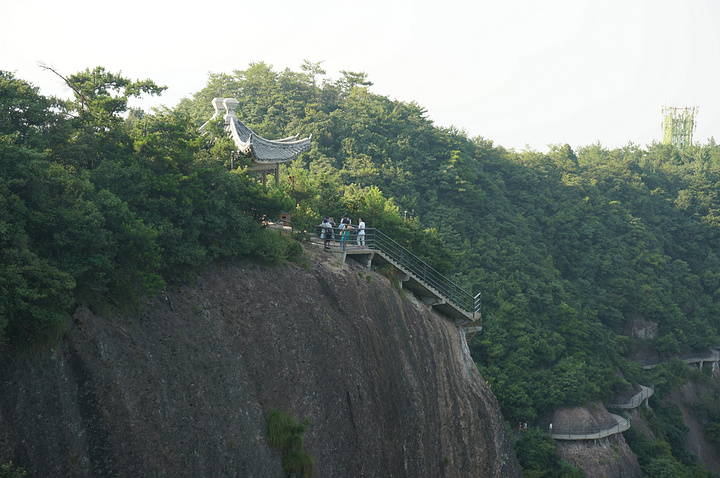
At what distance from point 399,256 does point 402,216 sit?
859 inches

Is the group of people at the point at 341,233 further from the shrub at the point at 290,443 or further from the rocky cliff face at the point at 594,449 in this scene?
the rocky cliff face at the point at 594,449

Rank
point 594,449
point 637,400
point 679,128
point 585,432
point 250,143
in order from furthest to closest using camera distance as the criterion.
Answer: point 679,128 < point 637,400 < point 585,432 < point 594,449 < point 250,143

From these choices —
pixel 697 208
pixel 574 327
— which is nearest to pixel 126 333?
pixel 574 327

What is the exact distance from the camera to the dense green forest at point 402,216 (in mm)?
12258

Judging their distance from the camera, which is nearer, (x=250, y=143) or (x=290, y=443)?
(x=290, y=443)

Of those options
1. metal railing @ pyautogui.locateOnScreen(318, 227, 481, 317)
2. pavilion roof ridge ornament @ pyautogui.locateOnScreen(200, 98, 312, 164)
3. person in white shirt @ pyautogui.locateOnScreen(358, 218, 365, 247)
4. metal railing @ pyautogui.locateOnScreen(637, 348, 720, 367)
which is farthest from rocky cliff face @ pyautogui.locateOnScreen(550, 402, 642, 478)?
pavilion roof ridge ornament @ pyautogui.locateOnScreen(200, 98, 312, 164)

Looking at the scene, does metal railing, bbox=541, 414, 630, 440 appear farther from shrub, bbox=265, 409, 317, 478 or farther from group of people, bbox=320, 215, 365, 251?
shrub, bbox=265, 409, 317, 478

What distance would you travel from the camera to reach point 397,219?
27734 mm

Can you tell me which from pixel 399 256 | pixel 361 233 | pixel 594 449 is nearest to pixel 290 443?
pixel 361 233

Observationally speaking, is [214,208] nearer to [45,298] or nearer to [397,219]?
[45,298]

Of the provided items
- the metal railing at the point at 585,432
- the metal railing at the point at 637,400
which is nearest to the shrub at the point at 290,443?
the metal railing at the point at 585,432

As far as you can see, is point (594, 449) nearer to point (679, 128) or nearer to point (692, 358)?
point (692, 358)

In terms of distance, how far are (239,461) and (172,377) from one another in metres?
2.21

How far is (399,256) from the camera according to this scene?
2497 cm
